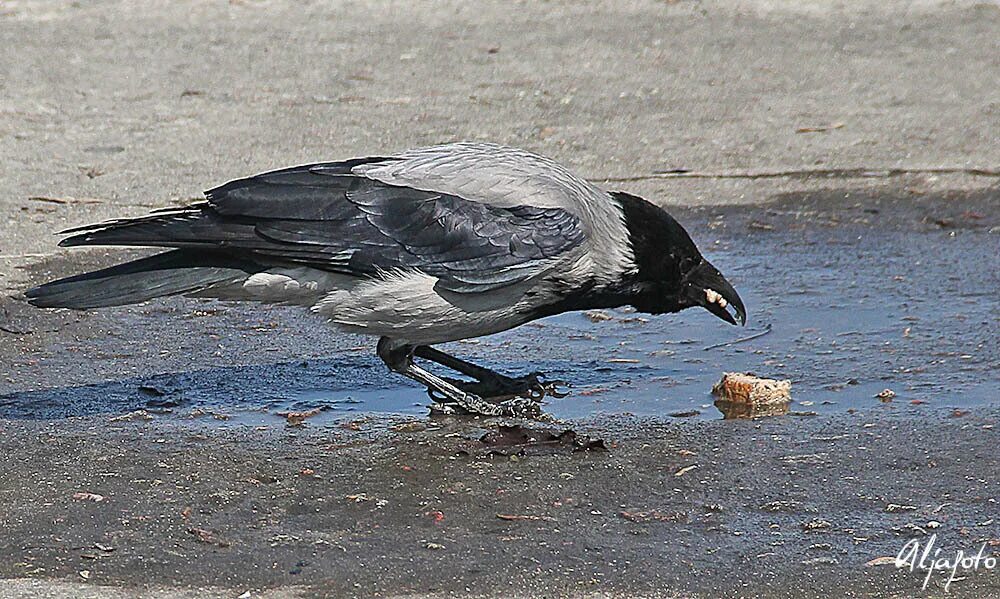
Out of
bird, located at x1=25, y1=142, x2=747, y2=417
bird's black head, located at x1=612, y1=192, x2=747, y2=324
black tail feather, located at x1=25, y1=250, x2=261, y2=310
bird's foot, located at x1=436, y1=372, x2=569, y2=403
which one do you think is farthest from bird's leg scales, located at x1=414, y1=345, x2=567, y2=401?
black tail feather, located at x1=25, y1=250, x2=261, y2=310

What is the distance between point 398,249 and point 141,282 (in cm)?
92

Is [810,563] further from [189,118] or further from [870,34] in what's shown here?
[870,34]

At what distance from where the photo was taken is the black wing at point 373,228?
18.6 ft

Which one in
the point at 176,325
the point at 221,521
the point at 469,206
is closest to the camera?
the point at 221,521

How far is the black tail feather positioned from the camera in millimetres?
5703

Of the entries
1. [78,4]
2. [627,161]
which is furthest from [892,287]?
[78,4]

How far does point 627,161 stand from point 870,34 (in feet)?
11.6

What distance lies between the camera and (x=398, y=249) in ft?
18.9

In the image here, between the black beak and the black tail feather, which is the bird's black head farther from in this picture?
the black tail feather

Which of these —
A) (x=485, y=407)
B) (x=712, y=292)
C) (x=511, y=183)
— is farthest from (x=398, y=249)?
(x=712, y=292)

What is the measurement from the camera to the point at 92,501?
16.2 feet

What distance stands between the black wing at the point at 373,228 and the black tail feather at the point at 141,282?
12 cm

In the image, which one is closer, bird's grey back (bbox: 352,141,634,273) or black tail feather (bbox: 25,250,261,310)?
black tail feather (bbox: 25,250,261,310)

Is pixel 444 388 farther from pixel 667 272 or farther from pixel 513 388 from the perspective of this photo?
pixel 667 272
